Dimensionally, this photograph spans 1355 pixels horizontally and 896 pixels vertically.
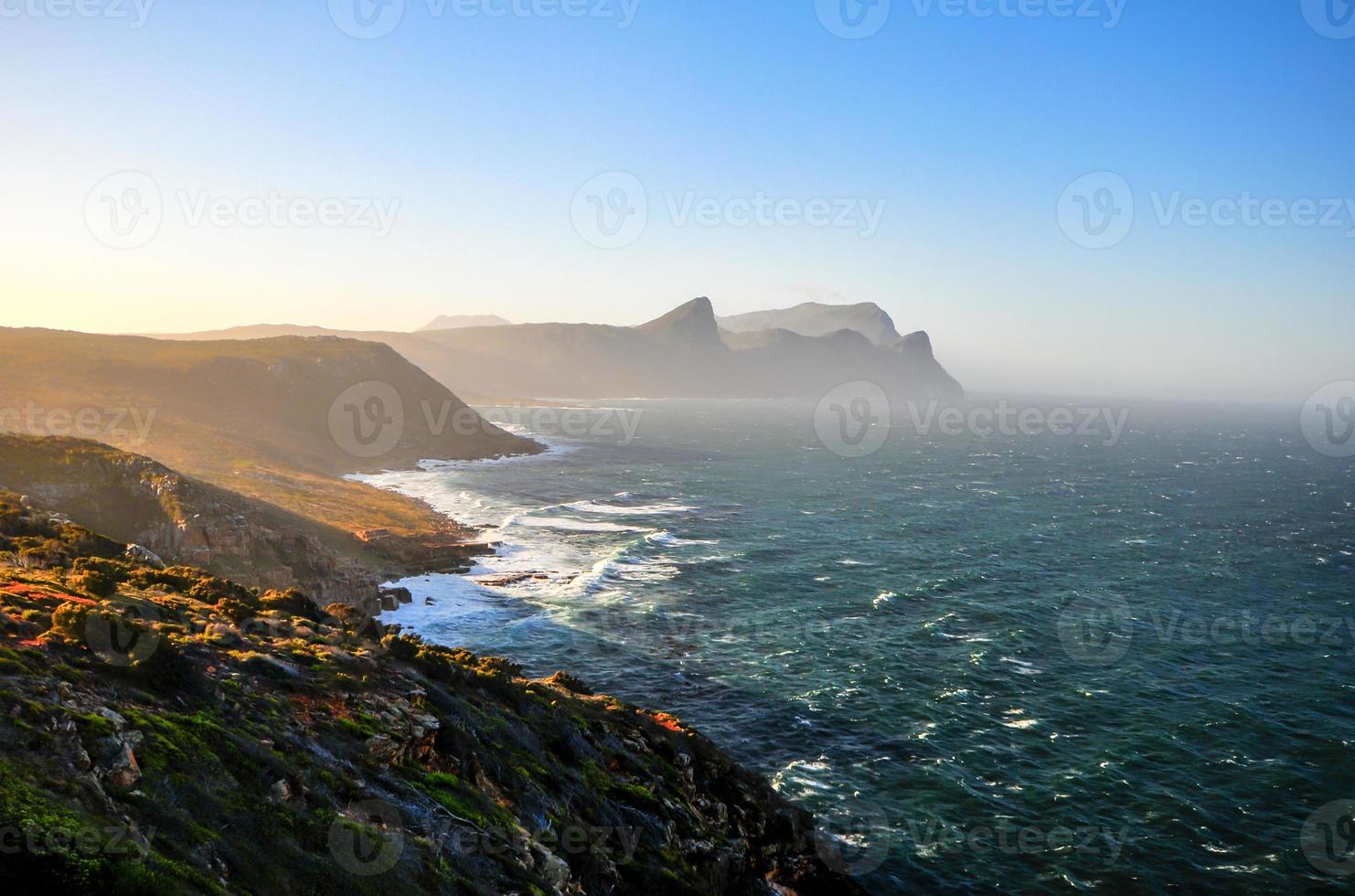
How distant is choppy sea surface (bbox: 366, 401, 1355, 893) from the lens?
29.1 meters

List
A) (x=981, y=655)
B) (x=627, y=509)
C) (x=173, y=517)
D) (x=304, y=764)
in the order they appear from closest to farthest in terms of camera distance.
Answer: (x=304, y=764) → (x=981, y=655) → (x=173, y=517) → (x=627, y=509)

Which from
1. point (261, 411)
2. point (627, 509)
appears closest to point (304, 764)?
point (627, 509)

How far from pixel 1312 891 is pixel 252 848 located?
111 feet

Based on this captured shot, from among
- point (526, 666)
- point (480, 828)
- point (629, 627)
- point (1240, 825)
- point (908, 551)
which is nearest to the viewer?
point (480, 828)

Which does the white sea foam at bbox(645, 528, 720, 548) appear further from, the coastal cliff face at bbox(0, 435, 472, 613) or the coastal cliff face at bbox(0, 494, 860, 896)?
→ the coastal cliff face at bbox(0, 494, 860, 896)

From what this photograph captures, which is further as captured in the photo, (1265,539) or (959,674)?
(1265,539)

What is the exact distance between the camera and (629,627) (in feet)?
167

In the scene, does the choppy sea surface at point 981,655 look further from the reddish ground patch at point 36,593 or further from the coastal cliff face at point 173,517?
the reddish ground patch at point 36,593

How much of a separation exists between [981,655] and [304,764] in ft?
135

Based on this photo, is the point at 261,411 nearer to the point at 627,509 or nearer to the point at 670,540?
the point at 627,509

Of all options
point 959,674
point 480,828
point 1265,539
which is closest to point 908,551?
point 959,674

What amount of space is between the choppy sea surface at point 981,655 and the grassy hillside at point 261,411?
50.2 feet

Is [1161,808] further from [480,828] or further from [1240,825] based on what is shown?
[480,828]

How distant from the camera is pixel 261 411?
12625 centimetres
